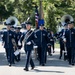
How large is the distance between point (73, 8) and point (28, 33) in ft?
82.1

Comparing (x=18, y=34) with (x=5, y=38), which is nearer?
(x=5, y=38)

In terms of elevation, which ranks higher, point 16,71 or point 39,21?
point 39,21

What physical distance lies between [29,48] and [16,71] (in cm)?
99

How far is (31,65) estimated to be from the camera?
1382cm

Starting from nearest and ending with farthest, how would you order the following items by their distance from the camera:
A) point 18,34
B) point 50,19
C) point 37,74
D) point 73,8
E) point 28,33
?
point 37,74
point 28,33
point 18,34
point 50,19
point 73,8

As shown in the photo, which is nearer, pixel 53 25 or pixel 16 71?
pixel 16 71

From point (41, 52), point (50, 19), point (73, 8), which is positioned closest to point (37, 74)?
point (41, 52)

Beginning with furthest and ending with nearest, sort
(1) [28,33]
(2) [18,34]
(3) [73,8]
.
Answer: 1. (3) [73,8]
2. (2) [18,34]
3. (1) [28,33]

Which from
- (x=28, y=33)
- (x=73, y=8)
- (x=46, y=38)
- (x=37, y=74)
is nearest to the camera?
(x=37, y=74)

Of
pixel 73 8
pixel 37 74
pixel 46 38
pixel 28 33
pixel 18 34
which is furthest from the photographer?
pixel 73 8

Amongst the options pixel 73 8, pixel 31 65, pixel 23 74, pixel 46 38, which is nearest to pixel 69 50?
pixel 46 38

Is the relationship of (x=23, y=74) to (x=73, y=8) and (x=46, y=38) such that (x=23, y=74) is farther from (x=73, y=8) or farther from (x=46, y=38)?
(x=73, y=8)

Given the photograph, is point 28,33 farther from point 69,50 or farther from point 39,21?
point 39,21

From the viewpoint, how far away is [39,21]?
1786 cm
